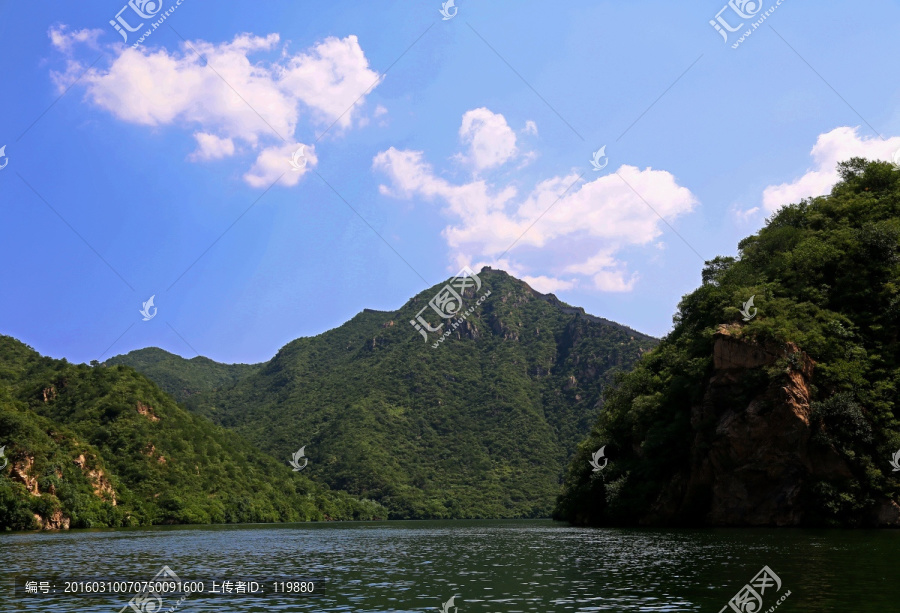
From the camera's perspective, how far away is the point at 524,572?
36.2 meters

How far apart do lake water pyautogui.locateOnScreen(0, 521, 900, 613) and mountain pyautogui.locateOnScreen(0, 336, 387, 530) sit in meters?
59.4

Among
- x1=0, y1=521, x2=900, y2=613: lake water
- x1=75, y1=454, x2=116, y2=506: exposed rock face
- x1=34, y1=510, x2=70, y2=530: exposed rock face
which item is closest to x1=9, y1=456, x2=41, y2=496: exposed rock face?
x1=34, y1=510, x2=70, y2=530: exposed rock face

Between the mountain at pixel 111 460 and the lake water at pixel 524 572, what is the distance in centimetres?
5945

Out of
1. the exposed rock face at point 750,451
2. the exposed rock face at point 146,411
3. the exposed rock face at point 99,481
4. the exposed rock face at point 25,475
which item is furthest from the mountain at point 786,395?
the exposed rock face at point 146,411

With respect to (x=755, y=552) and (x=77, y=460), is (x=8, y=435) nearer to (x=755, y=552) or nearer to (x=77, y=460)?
(x=77, y=460)

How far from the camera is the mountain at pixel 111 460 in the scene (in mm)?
107188

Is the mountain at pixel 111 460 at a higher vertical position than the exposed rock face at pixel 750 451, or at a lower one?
higher

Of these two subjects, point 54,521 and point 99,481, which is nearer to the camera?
point 54,521

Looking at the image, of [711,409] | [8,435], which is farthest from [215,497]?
[711,409]

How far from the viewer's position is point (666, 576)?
3209 cm

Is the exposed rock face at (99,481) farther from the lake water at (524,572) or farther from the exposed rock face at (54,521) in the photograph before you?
the lake water at (524,572)

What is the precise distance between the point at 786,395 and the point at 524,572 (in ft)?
151

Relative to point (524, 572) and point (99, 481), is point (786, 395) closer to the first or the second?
point (524, 572)

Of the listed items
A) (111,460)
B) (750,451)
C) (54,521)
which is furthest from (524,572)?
(111,460)
